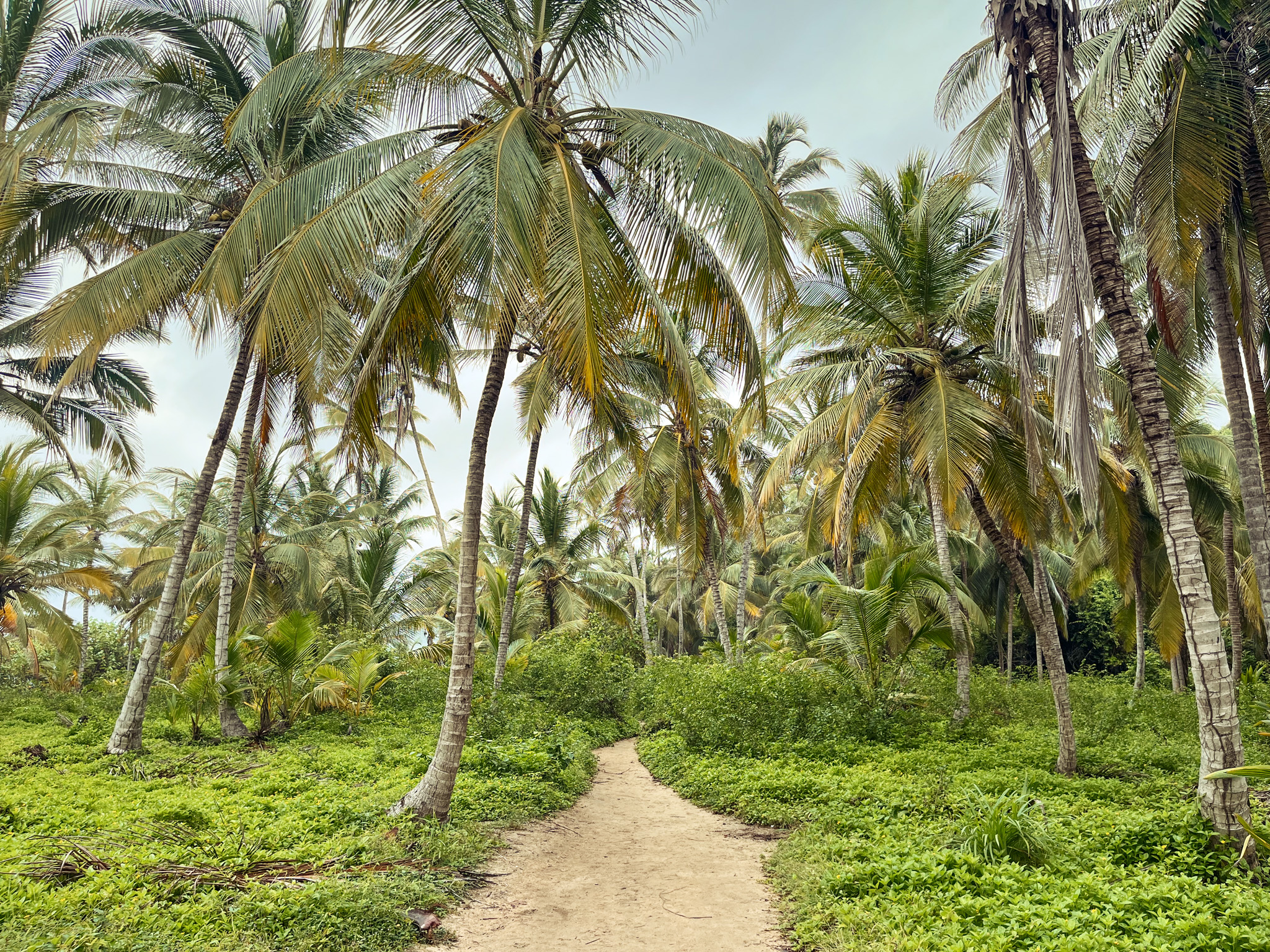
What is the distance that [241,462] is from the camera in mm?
11297

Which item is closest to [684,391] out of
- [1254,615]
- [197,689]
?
[197,689]

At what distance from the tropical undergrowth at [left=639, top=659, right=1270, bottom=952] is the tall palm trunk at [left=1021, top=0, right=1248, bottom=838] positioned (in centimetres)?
39

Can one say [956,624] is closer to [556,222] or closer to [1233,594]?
[1233,594]

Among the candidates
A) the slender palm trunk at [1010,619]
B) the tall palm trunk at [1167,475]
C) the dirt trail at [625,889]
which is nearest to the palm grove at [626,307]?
A: the tall palm trunk at [1167,475]

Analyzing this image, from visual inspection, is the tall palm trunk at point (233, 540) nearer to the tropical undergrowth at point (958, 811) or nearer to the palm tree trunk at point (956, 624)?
the tropical undergrowth at point (958, 811)

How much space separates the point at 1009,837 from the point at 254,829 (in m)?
5.55

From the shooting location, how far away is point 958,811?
6.64 meters

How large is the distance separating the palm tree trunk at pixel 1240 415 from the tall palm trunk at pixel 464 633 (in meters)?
7.56

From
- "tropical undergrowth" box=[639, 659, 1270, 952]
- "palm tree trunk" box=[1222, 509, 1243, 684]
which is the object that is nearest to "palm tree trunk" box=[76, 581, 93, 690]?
"tropical undergrowth" box=[639, 659, 1270, 952]

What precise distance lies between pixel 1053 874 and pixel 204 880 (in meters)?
5.17

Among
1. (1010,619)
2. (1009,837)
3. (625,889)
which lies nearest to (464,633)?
(625,889)

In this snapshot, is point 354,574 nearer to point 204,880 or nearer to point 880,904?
point 204,880

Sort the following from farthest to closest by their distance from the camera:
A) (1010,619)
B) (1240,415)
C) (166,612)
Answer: (1010,619) → (166,612) → (1240,415)

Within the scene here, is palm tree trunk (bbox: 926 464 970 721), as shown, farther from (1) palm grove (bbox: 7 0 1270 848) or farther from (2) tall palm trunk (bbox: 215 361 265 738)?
(2) tall palm trunk (bbox: 215 361 265 738)
